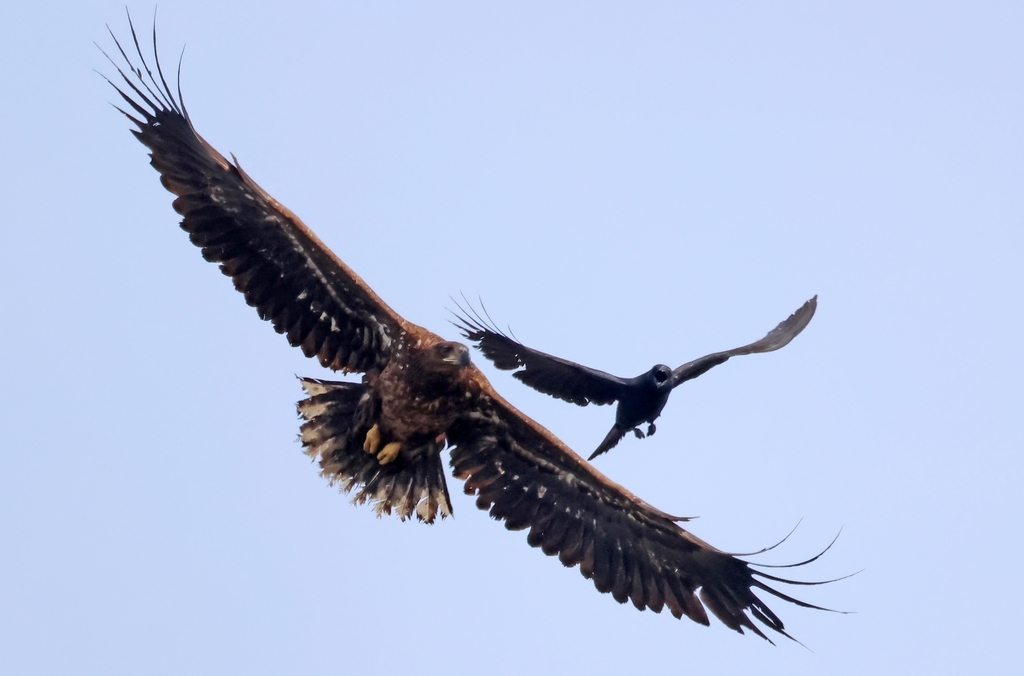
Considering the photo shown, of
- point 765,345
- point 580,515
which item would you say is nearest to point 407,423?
point 580,515

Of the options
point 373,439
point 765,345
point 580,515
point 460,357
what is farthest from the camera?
point 765,345

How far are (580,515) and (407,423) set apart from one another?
166 cm

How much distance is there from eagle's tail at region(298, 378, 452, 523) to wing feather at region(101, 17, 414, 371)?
278 mm

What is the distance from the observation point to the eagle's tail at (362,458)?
41.4ft

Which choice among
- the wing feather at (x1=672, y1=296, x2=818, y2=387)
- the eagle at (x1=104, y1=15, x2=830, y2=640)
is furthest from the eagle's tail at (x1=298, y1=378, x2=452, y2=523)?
the wing feather at (x1=672, y1=296, x2=818, y2=387)

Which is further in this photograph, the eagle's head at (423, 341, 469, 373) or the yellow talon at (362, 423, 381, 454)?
the yellow talon at (362, 423, 381, 454)

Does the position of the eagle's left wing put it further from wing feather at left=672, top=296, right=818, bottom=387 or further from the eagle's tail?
wing feather at left=672, top=296, right=818, bottom=387

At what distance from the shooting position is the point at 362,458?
12.8m

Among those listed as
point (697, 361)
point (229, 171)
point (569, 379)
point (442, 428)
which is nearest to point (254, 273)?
point (229, 171)

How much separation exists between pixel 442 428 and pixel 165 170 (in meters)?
2.92

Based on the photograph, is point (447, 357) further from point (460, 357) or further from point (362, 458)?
point (362, 458)

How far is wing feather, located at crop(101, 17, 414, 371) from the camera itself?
11.8 metres

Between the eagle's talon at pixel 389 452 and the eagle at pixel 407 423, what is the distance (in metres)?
0.01

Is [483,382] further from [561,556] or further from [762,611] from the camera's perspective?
[762,611]
